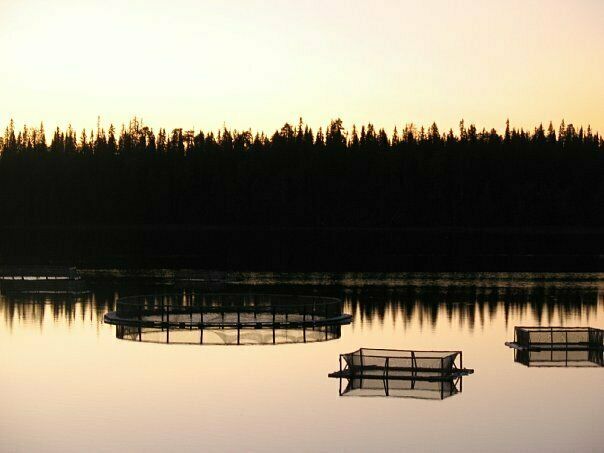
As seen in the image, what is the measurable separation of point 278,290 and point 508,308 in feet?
78.1

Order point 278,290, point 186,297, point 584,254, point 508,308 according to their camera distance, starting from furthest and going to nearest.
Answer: point 584,254 < point 278,290 < point 508,308 < point 186,297

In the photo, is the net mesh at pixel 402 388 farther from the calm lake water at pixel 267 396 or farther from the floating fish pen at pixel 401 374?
the calm lake water at pixel 267 396

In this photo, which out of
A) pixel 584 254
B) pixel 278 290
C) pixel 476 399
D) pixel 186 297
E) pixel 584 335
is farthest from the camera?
pixel 584 254

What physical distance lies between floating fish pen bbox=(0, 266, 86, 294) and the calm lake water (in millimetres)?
15933

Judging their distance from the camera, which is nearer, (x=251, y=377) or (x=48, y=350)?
(x=251, y=377)

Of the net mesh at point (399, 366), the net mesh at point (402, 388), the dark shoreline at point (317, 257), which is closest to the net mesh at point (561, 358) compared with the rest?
the net mesh at point (399, 366)

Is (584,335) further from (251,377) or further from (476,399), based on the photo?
(251,377)

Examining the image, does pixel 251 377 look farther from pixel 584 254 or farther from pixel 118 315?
pixel 584 254

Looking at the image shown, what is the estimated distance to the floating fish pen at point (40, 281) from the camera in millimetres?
98812

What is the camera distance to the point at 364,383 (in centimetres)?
5141

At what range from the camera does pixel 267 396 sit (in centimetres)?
4972

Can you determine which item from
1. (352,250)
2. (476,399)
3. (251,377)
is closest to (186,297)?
(251,377)

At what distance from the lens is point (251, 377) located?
5406cm

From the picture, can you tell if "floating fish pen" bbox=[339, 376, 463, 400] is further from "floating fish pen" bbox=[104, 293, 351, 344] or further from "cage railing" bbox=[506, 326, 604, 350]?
"floating fish pen" bbox=[104, 293, 351, 344]
